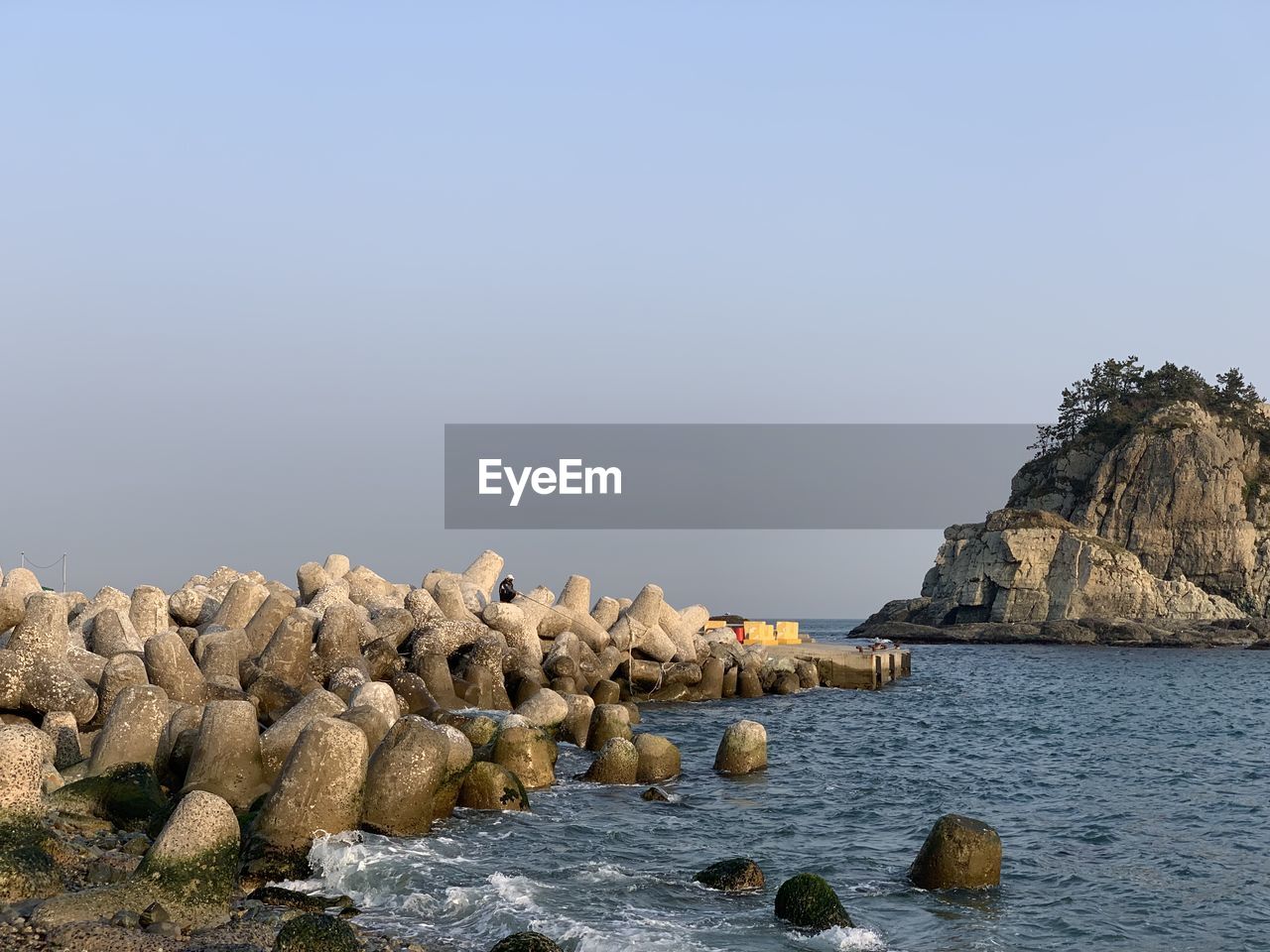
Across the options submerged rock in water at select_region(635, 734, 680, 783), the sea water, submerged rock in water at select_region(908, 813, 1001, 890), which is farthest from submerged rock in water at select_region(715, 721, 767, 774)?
submerged rock in water at select_region(908, 813, 1001, 890)

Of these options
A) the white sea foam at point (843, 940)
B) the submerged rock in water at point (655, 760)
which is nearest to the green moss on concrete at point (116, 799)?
the white sea foam at point (843, 940)

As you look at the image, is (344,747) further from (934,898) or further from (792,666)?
(792,666)

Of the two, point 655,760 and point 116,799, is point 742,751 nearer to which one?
point 655,760

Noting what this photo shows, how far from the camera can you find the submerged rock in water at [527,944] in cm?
961

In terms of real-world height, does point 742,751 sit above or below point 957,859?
below

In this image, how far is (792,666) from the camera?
41.7m

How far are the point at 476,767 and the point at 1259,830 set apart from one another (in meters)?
11.7

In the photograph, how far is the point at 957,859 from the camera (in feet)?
44.2

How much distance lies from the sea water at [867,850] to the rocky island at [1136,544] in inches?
3066

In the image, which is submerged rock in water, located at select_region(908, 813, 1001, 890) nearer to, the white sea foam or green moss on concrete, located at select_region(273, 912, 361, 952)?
the white sea foam

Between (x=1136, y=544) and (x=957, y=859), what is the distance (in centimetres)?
10596

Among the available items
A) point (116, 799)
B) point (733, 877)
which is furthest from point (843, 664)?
point (116, 799)

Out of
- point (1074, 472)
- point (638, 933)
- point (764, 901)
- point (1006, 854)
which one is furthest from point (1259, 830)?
point (1074, 472)

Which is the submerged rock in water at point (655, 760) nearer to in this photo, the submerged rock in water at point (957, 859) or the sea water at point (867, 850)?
the sea water at point (867, 850)
